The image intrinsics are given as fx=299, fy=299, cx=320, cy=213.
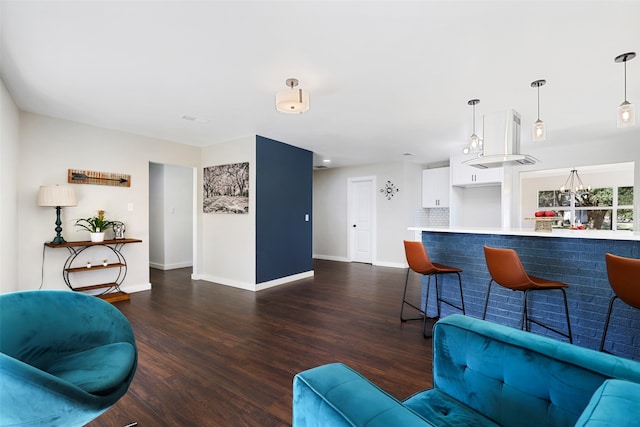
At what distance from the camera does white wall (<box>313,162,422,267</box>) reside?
269 inches

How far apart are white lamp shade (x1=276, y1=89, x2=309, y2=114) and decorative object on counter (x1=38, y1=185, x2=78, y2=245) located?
9.77 feet

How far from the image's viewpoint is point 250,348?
2.65m

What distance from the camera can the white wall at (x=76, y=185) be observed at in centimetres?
364

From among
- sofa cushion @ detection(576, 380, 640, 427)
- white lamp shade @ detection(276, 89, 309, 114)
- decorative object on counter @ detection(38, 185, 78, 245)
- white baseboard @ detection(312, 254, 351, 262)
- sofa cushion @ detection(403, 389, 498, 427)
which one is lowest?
white baseboard @ detection(312, 254, 351, 262)

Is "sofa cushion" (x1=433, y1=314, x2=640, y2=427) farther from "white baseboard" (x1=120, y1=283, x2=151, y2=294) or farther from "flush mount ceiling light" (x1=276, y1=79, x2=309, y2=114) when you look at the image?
"white baseboard" (x1=120, y1=283, x2=151, y2=294)

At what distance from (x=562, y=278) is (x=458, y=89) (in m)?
1.99

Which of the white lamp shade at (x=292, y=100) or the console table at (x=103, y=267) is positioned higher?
the white lamp shade at (x=292, y=100)

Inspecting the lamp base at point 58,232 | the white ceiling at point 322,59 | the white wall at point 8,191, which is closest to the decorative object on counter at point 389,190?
the white ceiling at point 322,59

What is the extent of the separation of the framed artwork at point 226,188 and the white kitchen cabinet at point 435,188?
4241 millimetres

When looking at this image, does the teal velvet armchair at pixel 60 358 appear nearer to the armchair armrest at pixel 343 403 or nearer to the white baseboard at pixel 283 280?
the armchair armrest at pixel 343 403

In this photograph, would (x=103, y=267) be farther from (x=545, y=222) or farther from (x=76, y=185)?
(x=545, y=222)

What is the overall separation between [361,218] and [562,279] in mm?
4986

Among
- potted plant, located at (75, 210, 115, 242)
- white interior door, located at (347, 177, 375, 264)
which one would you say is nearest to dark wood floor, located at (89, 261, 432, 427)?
potted plant, located at (75, 210, 115, 242)

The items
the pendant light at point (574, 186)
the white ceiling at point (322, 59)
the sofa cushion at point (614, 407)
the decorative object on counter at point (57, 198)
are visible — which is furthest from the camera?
the pendant light at point (574, 186)
